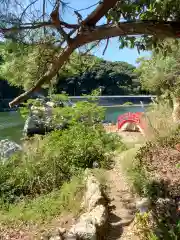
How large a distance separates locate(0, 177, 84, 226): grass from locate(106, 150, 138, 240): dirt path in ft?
1.57

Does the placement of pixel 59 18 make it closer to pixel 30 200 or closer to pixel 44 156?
pixel 30 200

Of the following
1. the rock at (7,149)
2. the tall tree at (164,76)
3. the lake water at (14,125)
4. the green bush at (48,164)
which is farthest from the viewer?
the lake water at (14,125)

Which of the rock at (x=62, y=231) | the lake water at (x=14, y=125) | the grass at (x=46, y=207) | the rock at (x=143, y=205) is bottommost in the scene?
the lake water at (x=14, y=125)

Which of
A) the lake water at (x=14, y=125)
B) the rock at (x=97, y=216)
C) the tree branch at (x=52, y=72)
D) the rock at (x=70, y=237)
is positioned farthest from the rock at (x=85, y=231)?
the lake water at (x=14, y=125)

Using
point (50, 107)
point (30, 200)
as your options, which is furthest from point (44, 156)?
point (50, 107)

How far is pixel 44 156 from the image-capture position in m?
7.19

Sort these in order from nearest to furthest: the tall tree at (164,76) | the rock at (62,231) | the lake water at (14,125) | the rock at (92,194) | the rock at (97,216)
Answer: the rock at (62,231) → the rock at (97,216) → the rock at (92,194) → the tall tree at (164,76) → the lake water at (14,125)

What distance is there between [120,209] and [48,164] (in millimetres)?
2262

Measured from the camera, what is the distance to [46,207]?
5254mm

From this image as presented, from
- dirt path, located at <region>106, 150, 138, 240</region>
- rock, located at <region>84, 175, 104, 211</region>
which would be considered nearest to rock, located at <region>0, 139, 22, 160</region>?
dirt path, located at <region>106, 150, 138, 240</region>

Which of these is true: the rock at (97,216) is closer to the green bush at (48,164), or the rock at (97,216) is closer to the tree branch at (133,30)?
the green bush at (48,164)

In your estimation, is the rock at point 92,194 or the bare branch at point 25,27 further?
the rock at point 92,194

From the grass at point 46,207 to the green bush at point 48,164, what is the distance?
462 mm

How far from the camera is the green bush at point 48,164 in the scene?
6.37m
